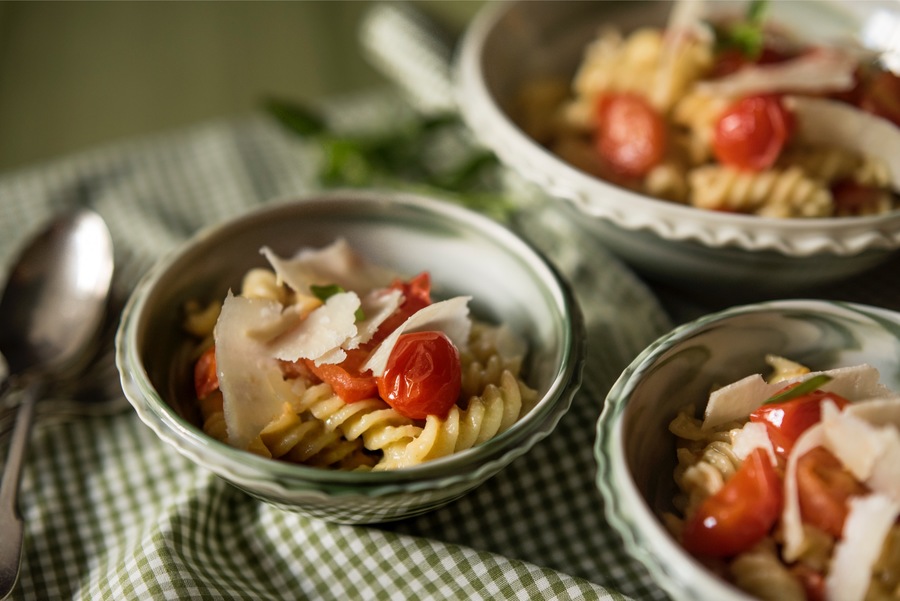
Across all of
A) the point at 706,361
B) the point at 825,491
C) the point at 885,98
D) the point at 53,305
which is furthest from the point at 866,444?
the point at 53,305

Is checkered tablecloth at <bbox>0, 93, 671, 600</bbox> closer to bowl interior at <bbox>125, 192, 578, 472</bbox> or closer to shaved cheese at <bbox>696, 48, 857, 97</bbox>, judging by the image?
bowl interior at <bbox>125, 192, 578, 472</bbox>


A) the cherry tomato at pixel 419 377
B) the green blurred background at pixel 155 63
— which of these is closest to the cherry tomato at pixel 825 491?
the cherry tomato at pixel 419 377

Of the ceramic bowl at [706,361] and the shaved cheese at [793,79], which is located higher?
the shaved cheese at [793,79]

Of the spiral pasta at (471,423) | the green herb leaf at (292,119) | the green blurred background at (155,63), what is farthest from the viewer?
the green blurred background at (155,63)

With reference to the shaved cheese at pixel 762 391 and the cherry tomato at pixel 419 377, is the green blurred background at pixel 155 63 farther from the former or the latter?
the shaved cheese at pixel 762 391

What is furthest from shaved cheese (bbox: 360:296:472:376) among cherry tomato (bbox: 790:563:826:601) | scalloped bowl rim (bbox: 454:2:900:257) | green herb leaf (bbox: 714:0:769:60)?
green herb leaf (bbox: 714:0:769:60)

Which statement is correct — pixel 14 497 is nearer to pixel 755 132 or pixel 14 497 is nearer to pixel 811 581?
pixel 811 581
